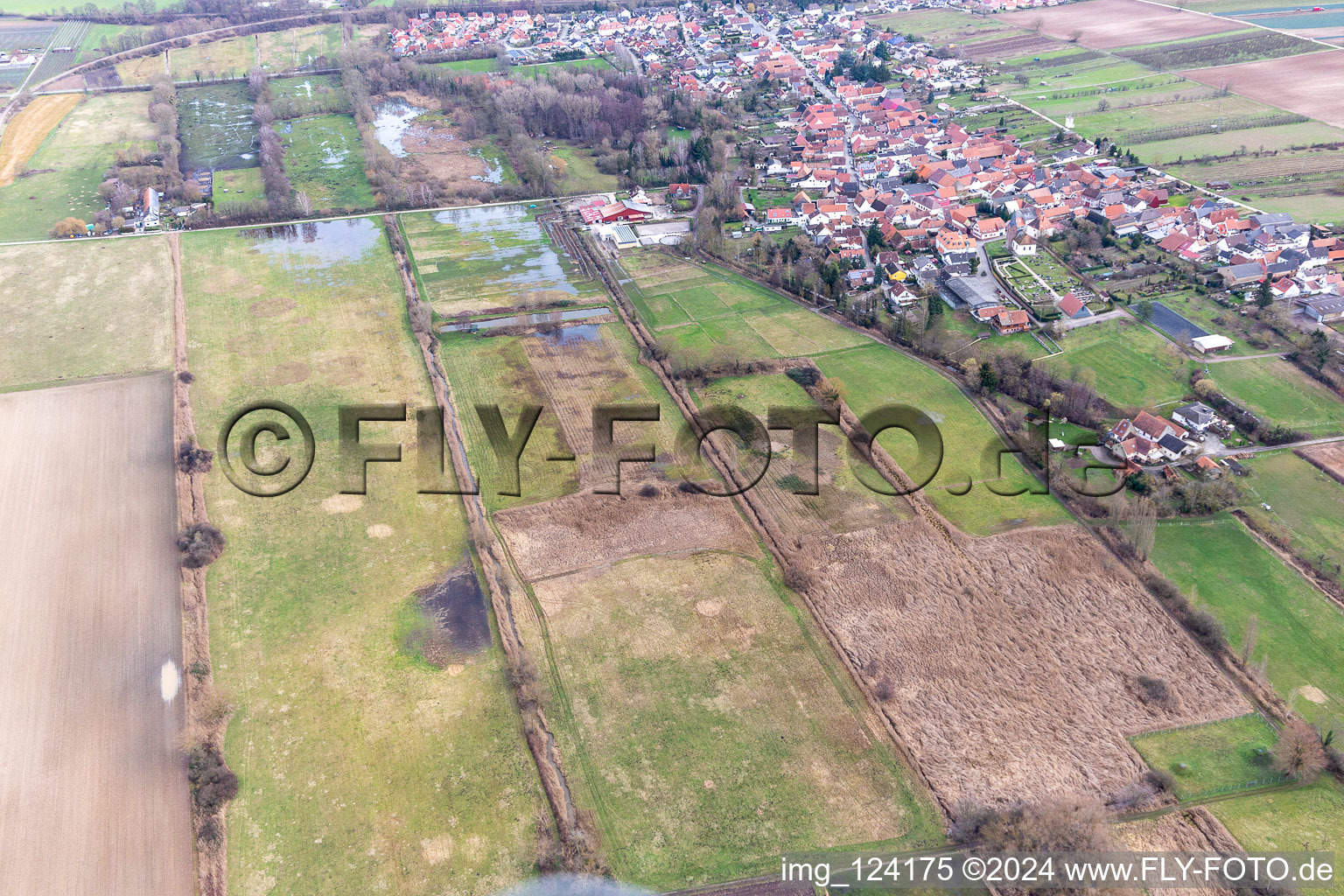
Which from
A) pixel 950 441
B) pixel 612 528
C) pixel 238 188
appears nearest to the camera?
pixel 612 528

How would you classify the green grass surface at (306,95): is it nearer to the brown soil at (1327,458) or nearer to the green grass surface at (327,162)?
the green grass surface at (327,162)

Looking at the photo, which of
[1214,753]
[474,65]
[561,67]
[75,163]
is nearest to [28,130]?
[75,163]

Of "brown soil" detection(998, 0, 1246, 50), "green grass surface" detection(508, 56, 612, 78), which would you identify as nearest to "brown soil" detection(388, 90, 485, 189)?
"green grass surface" detection(508, 56, 612, 78)

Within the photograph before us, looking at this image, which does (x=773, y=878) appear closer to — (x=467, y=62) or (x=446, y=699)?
(x=446, y=699)

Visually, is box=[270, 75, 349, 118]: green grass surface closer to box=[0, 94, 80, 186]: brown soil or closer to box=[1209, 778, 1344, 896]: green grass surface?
box=[0, 94, 80, 186]: brown soil

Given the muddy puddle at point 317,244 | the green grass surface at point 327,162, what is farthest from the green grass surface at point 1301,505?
the green grass surface at point 327,162

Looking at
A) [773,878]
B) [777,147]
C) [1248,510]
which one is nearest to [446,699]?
[773,878]

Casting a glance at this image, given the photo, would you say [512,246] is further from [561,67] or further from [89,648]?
[561,67]
